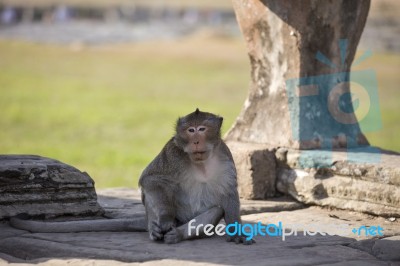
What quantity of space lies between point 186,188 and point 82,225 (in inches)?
34.4

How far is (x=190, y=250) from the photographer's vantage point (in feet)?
19.5

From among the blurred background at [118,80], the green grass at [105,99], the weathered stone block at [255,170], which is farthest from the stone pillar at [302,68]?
the green grass at [105,99]

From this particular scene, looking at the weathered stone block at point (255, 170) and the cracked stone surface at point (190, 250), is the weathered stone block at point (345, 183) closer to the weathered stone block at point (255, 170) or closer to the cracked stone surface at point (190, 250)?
the weathered stone block at point (255, 170)

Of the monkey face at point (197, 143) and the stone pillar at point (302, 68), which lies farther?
the stone pillar at point (302, 68)

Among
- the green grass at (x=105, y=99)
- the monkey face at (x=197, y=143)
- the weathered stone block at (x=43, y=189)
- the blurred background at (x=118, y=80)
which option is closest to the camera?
the monkey face at (x=197, y=143)

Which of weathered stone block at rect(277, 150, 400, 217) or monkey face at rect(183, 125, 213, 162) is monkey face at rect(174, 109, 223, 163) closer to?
monkey face at rect(183, 125, 213, 162)

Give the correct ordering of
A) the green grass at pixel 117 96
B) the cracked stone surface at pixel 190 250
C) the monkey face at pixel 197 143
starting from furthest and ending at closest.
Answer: the green grass at pixel 117 96, the monkey face at pixel 197 143, the cracked stone surface at pixel 190 250

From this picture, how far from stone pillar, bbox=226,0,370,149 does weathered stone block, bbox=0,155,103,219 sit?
2028mm

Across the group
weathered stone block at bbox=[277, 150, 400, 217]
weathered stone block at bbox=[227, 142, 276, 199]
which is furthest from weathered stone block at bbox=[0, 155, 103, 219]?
weathered stone block at bbox=[277, 150, 400, 217]

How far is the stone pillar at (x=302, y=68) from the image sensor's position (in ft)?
25.6

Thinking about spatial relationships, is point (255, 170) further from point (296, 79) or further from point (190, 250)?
point (190, 250)

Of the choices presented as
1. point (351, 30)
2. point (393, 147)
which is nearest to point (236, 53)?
point (393, 147)

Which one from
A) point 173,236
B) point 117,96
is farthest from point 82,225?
point 117,96

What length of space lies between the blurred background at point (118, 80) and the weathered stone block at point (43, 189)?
1834 mm
